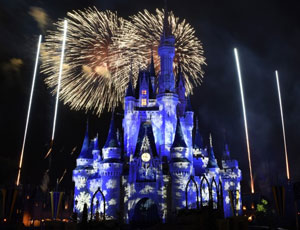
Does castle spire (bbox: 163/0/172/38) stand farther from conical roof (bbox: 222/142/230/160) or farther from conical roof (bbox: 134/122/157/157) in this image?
conical roof (bbox: 222/142/230/160)

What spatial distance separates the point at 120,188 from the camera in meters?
63.4

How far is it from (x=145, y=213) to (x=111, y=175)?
A: 9.06m

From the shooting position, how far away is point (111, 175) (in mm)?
63500

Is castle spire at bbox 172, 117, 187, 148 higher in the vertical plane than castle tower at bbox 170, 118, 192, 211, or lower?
higher

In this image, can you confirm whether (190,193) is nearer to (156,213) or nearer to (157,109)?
(156,213)

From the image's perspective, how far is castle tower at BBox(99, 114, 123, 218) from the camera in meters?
61.6

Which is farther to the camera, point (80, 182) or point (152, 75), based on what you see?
point (152, 75)

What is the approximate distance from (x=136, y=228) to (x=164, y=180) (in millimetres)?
9818

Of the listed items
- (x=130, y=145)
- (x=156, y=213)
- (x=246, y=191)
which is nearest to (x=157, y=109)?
(x=130, y=145)

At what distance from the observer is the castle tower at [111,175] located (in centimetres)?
6159

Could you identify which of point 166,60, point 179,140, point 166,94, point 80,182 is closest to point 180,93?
point 166,60

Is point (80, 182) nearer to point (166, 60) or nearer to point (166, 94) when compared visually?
point (166, 94)

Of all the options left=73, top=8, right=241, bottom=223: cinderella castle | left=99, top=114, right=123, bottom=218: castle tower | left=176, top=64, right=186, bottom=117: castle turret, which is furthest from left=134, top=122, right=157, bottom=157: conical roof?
left=176, top=64, right=186, bottom=117: castle turret

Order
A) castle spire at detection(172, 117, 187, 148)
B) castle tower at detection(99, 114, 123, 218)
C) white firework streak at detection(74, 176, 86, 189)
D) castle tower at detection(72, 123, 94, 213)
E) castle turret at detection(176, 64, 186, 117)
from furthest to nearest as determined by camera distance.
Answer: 1. castle turret at detection(176, 64, 186, 117)
2. white firework streak at detection(74, 176, 86, 189)
3. castle tower at detection(72, 123, 94, 213)
4. castle spire at detection(172, 117, 187, 148)
5. castle tower at detection(99, 114, 123, 218)
